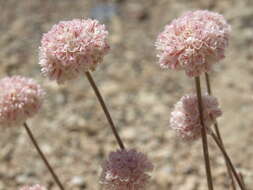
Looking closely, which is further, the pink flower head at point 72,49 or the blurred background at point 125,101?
the blurred background at point 125,101

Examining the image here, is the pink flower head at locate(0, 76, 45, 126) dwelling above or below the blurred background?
below

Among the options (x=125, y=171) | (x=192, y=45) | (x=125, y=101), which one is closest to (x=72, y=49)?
(x=192, y=45)

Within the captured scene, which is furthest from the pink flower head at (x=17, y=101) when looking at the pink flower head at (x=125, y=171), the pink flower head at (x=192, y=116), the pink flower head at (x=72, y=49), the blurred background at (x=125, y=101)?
the blurred background at (x=125, y=101)

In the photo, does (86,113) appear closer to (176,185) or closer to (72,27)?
(176,185)

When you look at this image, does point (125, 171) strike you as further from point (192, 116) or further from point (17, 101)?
point (17, 101)

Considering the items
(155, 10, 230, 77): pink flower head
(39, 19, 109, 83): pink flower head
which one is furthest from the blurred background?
(39, 19, 109, 83): pink flower head

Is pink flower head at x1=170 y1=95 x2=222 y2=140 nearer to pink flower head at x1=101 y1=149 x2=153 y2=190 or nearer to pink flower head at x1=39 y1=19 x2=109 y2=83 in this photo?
pink flower head at x1=101 y1=149 x2=153 y2=190

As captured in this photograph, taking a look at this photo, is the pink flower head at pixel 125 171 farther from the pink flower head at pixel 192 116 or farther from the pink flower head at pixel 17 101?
the pink flower head at pixel 17 101
